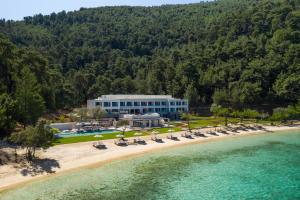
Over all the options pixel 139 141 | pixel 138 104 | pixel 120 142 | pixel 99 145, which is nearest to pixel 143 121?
pixel 138 104

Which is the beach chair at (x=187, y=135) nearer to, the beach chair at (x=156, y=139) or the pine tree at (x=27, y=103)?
the beach chair at (x=156, y=139)

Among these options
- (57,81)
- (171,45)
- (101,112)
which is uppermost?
(171,45)

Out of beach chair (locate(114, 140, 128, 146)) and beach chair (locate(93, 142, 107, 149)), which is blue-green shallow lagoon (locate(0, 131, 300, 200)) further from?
beach chair (locate(114, 140, 128, 146))

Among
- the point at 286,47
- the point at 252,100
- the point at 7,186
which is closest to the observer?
the point at 7,186

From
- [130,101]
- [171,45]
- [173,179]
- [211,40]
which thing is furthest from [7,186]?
[171,45]

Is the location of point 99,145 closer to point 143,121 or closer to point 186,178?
point 186,178

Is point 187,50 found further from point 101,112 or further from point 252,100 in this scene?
point 101,112

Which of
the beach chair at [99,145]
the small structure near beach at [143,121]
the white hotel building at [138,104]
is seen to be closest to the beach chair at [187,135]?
the small structure near beach at [143,121]

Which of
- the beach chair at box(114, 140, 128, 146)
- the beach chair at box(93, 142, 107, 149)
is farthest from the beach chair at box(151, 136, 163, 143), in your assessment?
the beach chair at box(93, 142, 107, 149)
